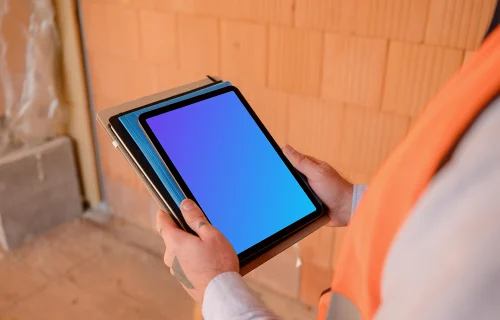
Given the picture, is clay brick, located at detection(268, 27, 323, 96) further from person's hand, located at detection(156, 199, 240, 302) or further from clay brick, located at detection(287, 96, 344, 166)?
person's hand, located at detection(156, 199, 240, 302)

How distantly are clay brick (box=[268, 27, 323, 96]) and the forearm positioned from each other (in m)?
Result: 0.81

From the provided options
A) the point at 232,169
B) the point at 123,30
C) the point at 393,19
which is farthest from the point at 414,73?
the point at 123,30

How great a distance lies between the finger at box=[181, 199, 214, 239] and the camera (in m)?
0.63

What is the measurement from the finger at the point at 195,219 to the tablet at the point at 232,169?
24 mm

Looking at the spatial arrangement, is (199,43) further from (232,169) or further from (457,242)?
(457,242)

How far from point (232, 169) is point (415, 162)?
0.43 m

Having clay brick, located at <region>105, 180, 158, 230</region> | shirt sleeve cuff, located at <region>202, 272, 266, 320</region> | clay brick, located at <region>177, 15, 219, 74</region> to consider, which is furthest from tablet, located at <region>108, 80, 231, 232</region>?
clay brick, located at <region>105, 180, 158, 230</region>

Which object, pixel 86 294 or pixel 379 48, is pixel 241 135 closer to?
pixel 379 48

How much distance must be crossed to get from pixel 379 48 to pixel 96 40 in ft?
3.57

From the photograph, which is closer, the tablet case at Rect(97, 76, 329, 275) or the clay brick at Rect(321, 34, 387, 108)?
the tablet case at Rect(97, 76, 329, 275)

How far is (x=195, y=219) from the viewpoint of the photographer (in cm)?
64

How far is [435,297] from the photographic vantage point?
11.9 inches

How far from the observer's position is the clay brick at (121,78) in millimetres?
1620

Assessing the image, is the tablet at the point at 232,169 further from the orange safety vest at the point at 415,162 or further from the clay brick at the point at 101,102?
the clay brick at the point at 101,102
